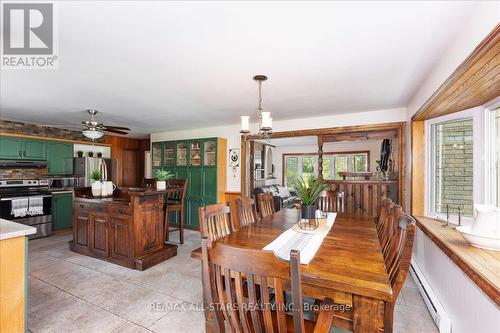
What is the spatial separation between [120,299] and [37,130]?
4664 mm

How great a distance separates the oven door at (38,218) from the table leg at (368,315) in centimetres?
563

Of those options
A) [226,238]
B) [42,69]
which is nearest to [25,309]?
[226,238]

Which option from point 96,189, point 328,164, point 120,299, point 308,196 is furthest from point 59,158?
point 328,164

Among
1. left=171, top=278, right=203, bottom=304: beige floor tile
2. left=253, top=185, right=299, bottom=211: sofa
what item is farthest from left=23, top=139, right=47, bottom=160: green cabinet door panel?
left=253, top=185, right=299, bottom=211: sofa

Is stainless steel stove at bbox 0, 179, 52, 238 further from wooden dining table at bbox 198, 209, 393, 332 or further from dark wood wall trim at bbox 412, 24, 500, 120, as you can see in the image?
dark wood wall trim at bbox 412, 24, 500, 120

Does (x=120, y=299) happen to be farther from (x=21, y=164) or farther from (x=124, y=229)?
(x=21, y=164)

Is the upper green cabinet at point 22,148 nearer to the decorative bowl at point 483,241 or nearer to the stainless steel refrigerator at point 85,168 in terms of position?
the stainless steel refrigerator at point 85,168

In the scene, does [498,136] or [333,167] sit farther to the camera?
[333,167]

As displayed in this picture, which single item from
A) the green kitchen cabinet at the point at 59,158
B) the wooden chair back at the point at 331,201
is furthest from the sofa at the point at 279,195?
the green kitchen cabinet at the point at 59,158

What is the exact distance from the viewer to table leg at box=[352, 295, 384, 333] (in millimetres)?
1168

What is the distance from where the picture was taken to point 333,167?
816cm

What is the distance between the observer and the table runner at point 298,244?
4.92ft

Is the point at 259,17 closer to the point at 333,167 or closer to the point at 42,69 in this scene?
the point at 42,69

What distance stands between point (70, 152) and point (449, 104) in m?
6.89
